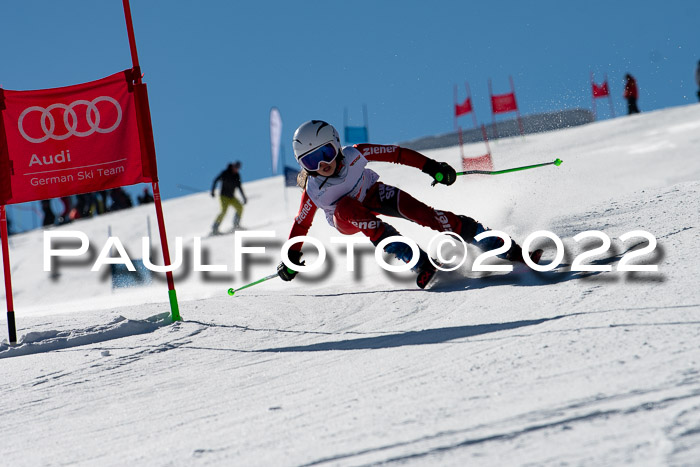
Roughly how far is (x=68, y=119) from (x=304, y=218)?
1.89m

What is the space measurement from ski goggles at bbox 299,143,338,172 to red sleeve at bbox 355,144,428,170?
0.30 m

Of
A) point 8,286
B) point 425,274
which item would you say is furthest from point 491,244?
point 8,286

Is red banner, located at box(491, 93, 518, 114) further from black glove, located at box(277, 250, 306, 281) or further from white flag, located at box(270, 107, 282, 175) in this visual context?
black glove, located at box(277, 250, 306, 281)

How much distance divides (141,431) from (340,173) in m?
2.88

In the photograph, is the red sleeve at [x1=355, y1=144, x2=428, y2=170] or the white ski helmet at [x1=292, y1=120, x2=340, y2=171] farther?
the red sleeve at [x1=355, y1=144, x2=428, y2=170]

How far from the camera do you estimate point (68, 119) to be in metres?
5.62

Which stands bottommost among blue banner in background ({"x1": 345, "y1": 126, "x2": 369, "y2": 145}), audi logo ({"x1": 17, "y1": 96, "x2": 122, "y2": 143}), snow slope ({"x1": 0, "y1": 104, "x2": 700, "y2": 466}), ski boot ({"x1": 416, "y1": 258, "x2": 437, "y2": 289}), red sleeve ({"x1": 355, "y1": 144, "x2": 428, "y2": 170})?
snow slope ({"x1": 0, "y1": 104, "x2": 700, "y2": 466})

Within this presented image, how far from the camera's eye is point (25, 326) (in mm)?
6133

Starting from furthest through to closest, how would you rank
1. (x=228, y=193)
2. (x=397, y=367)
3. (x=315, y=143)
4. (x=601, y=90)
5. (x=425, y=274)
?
(x=601, y=90)
(x=228, y=193)
(x=425, y=274)
(x=315, y=143)
(x=397, y=367)

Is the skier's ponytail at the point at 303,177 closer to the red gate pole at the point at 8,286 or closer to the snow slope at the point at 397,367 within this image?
the snow slope at the point at 397,367

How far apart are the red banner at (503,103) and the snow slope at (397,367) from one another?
11908mm

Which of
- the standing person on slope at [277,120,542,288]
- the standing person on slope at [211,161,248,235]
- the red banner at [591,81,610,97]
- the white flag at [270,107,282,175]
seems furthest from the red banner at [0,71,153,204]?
the red banner at [591,81,610,97]

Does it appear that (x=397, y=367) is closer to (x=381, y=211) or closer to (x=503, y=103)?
(x=381, y=211)

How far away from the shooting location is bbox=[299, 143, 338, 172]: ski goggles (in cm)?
537
